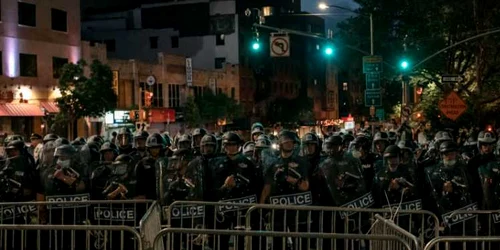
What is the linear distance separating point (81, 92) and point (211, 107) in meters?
18.3

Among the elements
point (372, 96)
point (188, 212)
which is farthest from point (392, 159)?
point (372, 96)

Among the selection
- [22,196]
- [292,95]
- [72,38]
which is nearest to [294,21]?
[292,95]

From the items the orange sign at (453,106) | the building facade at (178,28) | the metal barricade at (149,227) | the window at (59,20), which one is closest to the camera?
the metal barricade at (149,227)

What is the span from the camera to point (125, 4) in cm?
7088

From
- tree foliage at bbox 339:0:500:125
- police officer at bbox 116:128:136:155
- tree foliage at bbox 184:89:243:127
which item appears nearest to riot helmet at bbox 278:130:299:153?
police officer at bbox 116:128:136:155

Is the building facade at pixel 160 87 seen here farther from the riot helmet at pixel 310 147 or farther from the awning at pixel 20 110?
the riot helmet at pixel 310 147

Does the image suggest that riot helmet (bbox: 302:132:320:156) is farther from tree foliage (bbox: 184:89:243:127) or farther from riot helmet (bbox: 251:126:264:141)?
tree foliage (bbox: 184:89:243:127)

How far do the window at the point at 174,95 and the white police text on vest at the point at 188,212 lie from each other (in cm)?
4513

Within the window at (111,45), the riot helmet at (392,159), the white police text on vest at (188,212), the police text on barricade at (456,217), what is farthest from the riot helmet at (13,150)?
the window at (111,45)

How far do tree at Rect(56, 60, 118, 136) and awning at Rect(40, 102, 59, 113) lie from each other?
5.15ft

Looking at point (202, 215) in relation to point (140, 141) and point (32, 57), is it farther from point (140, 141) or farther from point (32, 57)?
point (32, 57)

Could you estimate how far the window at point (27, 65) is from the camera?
3938cm

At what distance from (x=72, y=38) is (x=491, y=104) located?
23.0 metres

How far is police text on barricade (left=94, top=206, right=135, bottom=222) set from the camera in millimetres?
9125
